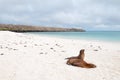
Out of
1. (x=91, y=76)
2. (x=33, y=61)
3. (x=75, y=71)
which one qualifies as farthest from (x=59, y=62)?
(x=91, y=76)

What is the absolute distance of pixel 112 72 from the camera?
9250 millimetres

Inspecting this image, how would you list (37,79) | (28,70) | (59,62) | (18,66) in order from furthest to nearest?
(59,62) < (18,66) < (28,70) < (37,79)

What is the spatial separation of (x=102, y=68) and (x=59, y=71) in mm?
2084

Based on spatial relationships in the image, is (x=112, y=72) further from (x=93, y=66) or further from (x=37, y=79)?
(x=37, y=79)

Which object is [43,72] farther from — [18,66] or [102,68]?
[102,68]

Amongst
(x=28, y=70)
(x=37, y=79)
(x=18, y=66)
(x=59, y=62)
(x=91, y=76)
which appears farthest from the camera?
(x=59, y=62)

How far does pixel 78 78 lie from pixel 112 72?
1.77 metres

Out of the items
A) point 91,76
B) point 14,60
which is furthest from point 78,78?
point 14,60

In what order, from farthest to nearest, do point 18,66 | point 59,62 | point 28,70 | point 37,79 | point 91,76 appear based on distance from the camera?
point 59,62 < point 18,66 < point 28,70 < point 91,76 < point 37,79

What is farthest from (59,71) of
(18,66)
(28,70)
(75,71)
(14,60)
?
(14,60)

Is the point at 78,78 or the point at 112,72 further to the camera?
the point at 112,72

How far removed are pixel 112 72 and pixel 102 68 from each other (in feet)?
2.78

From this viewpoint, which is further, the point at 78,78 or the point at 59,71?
the point at 59,71

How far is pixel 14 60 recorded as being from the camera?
11164 millimetres
